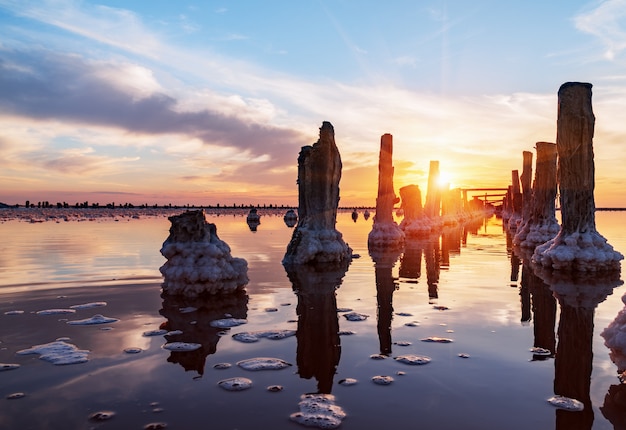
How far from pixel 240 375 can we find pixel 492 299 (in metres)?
7.30

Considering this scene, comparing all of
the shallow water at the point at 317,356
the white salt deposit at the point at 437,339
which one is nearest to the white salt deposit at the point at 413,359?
the shallow water at the point at 317,356

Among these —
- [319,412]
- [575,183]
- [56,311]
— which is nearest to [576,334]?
[319,412]

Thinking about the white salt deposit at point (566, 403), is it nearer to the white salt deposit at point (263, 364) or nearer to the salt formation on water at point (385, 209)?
the white salt deposit at point (263, 364)

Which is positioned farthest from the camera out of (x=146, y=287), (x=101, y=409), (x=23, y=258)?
(x=23, y=258)

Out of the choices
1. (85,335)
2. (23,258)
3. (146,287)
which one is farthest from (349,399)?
(23,258)

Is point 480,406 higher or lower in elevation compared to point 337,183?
lower

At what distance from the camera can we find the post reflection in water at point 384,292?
7.29m

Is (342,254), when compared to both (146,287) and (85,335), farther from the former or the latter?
(85,335)

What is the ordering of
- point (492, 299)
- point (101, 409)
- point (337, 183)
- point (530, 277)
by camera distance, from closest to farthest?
point (101, 409) → point (492, 299) → point (530, 277) → point (337, 183)

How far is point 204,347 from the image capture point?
6.68 metres

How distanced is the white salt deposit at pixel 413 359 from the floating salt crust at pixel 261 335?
198 cm

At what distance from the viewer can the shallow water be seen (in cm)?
450

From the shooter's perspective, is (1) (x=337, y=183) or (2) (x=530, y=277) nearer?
(2) (x=530, y=277)

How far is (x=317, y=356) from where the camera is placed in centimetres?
634
